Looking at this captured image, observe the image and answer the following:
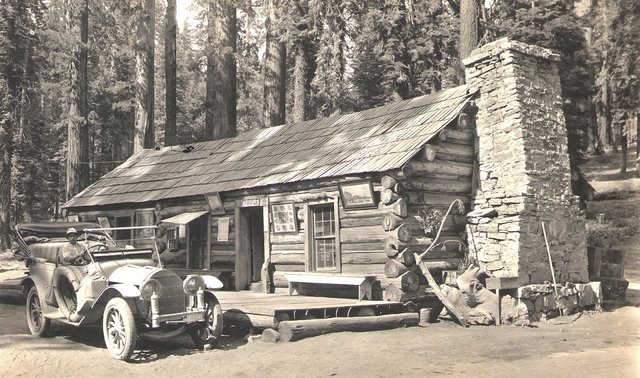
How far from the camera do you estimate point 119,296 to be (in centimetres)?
854

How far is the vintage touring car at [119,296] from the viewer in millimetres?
8328

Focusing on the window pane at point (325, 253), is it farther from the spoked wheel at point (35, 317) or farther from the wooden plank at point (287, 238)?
the spoked wheel at point (35, 317)

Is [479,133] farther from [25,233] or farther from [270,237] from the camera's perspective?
[25,233]

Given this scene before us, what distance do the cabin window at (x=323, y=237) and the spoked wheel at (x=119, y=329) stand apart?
5.76 meters

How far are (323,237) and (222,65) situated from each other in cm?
1233

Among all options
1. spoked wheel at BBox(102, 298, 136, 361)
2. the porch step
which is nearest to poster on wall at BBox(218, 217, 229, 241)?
the porch step

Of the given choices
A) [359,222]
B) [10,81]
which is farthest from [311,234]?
[10,81]

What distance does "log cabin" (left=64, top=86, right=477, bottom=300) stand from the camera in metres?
11.9

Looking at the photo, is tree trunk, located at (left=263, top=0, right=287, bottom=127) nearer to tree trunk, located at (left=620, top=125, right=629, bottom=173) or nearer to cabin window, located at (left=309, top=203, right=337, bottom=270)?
cabin window, located at (left=309, top=203, right=337, bottom=270)

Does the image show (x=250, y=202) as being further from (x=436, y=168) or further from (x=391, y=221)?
(x=436, y=168)

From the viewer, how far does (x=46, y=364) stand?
320 inches

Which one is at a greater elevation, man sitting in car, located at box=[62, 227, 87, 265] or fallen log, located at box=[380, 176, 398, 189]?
fallen log, located at box=[380, 176, 398, 189]

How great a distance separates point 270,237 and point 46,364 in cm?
690

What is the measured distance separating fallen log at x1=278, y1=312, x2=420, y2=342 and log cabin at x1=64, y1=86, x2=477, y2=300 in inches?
23.3
